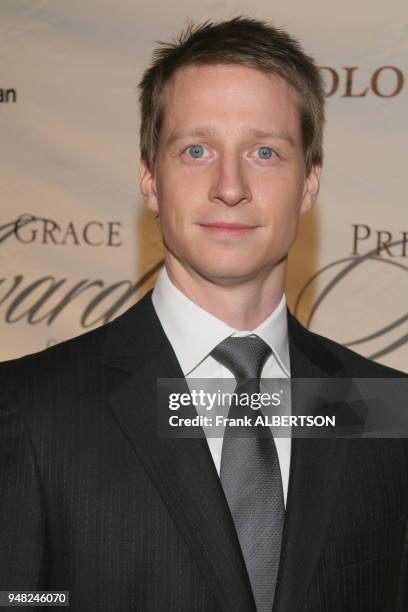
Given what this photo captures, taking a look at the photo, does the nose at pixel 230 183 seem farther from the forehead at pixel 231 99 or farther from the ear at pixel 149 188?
the ear at pixel 149 188

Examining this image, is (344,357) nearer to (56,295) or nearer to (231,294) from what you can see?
(231,294)

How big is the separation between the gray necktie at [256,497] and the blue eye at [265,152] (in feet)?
0.91

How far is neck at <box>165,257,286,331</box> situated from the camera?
129cm

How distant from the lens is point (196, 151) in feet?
4.18

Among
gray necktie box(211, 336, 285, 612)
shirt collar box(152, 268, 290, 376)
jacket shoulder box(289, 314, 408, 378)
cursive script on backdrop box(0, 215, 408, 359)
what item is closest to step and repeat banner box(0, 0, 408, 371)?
cursive script on backdrop box(0, 215, 408, 359)

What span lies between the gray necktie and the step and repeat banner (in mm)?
996

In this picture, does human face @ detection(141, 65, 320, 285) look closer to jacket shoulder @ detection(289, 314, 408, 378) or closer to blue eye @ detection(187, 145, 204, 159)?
blue eye @ detection(187, 145, 204, 159)

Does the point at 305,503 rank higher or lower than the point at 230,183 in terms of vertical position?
lower

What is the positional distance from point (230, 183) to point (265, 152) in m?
0.08

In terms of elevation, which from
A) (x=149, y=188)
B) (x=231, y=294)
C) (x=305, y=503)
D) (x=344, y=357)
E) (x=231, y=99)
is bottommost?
(x=305, y=503)

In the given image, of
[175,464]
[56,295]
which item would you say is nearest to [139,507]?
[175,464]

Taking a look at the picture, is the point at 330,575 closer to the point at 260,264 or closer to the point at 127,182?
the point at 260,264

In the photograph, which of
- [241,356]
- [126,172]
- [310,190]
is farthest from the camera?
[126,172]

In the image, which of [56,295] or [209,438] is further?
[56,295]
